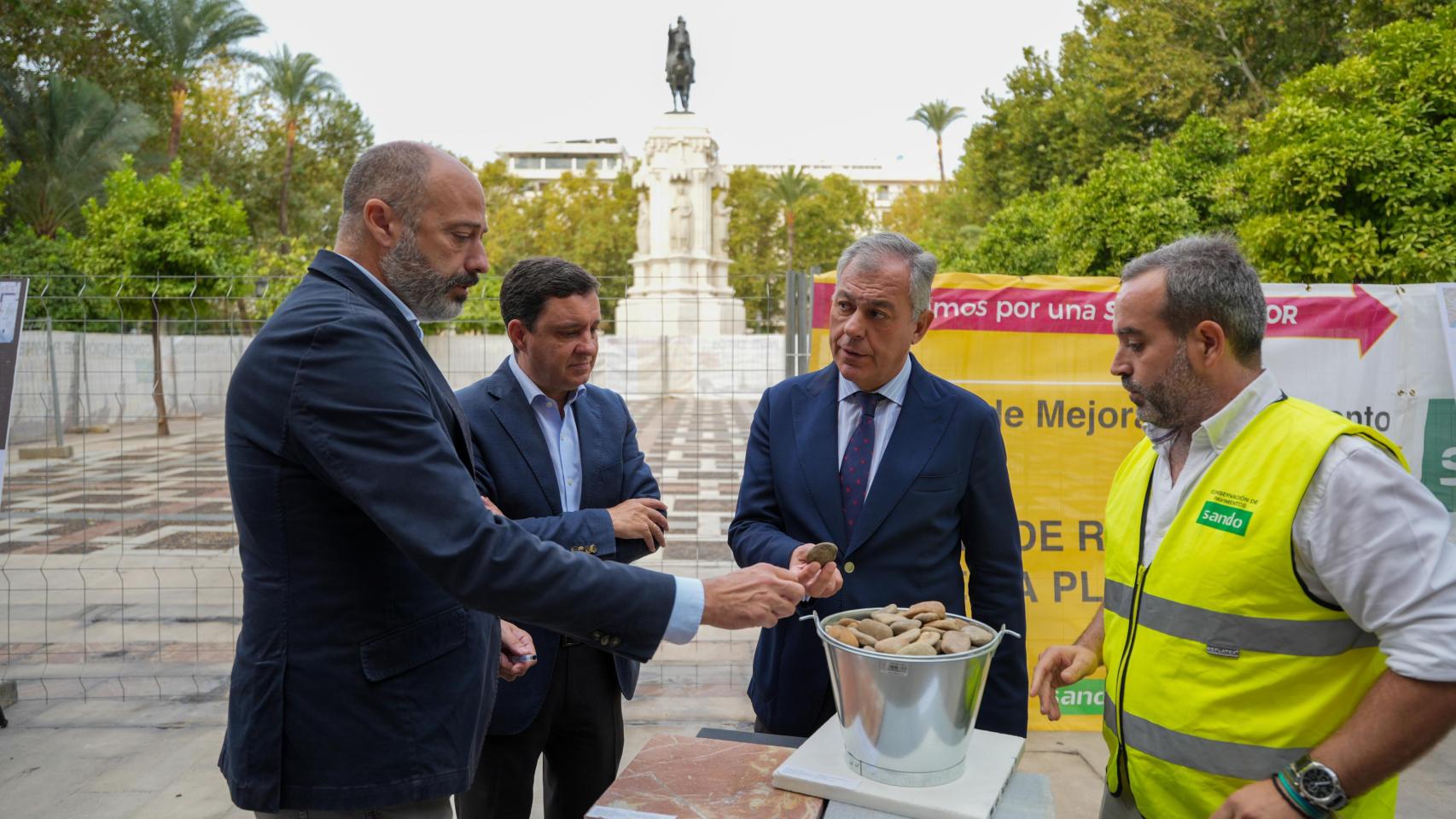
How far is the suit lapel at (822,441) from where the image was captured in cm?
236

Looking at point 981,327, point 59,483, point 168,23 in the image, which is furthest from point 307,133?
point 981,327

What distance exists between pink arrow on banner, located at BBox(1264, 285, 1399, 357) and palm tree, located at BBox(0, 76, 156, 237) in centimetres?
2995

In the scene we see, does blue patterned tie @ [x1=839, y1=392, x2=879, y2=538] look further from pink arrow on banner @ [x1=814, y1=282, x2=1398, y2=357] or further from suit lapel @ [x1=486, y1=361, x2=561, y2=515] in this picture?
pink arrow on banner @ [x1=814, y1=282, x2=1398, y2=357]

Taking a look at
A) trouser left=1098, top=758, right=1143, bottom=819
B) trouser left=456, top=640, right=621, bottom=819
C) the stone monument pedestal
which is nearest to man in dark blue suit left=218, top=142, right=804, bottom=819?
trouser left=456, top=640, right=621, bottom=819

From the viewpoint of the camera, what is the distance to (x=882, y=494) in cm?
230

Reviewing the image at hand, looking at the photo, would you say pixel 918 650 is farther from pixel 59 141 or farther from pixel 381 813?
pixel 59 141

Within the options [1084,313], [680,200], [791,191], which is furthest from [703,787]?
[791,191]

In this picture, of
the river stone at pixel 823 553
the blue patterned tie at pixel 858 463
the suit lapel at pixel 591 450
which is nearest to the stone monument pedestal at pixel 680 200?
the suit lapel at pixel 591 450

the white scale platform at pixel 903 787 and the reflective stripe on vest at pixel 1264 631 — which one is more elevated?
the reflective stripe on vest at pixel 1264 631

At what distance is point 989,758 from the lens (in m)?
1.73

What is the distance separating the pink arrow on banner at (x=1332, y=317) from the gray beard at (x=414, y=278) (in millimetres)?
4080

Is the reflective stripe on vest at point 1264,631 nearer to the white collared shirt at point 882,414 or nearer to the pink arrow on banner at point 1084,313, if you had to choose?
the white collared shirt at point 882,414

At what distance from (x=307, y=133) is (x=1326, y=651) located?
4085cm

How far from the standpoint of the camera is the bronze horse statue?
3128cm
